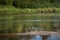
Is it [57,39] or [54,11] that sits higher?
[57,39]

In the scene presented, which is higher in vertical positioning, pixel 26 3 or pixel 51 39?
pixel 51 39

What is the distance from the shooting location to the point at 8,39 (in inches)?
364

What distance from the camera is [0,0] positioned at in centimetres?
3700

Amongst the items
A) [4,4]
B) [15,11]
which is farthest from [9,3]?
[15,11]

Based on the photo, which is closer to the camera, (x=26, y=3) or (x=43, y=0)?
(x=26, y=3)

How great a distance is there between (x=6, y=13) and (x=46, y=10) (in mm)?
6755

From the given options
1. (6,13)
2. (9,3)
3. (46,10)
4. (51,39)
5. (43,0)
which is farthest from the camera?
(43,0)

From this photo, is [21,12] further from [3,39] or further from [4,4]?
[3,39]

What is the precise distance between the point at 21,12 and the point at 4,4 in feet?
19.5

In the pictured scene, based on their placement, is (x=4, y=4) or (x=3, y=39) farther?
(x=4, y=4)

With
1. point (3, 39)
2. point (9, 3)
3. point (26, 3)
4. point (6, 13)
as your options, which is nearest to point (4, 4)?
point (9, 3)

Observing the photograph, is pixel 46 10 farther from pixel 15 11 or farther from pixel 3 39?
pixel 3 39

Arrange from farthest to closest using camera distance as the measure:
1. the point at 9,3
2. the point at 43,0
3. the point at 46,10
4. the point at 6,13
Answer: the point at 43,0, the point at 9,3, the point at 46,10, the point at 6,13

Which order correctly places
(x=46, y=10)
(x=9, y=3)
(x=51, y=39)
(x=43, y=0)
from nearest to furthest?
(x=51, y=39)
(x=46, y=10)
(x=9, y=3)
(x=43, y=0)
